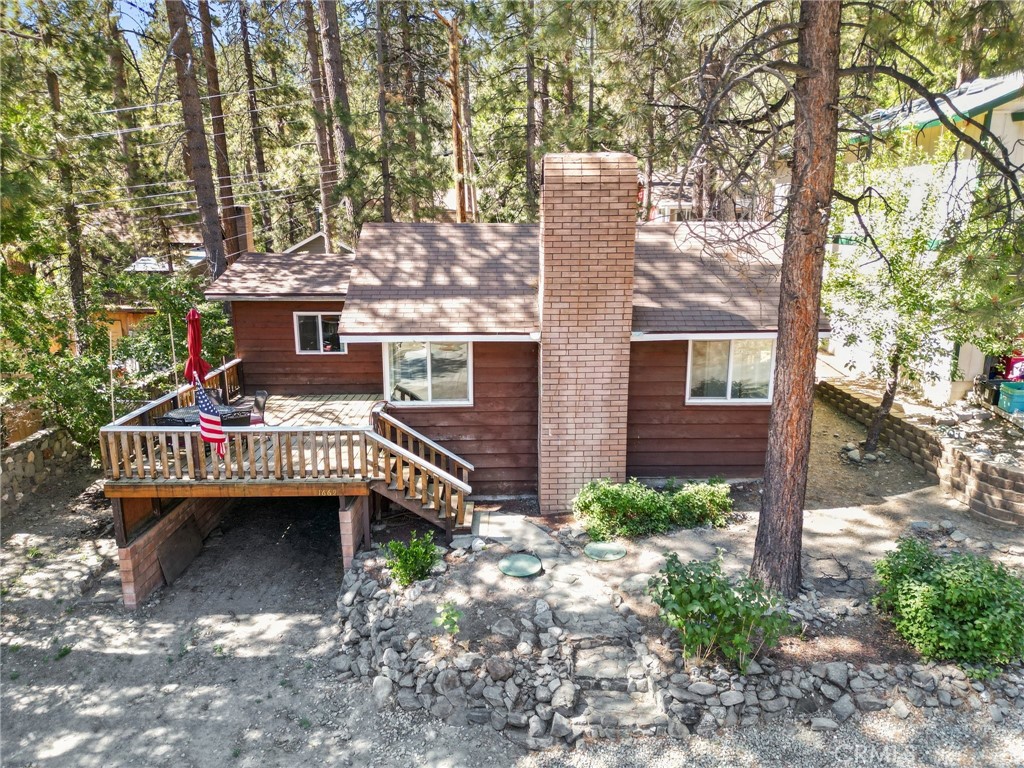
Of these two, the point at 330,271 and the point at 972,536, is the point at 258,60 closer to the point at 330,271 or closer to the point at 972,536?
the point at 330,271

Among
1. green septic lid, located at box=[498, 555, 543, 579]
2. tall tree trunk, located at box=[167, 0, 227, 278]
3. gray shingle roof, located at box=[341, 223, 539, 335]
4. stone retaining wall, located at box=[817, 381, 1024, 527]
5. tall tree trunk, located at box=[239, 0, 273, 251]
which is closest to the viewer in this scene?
green septic lid, located at box=[498, 555, 543, 579]

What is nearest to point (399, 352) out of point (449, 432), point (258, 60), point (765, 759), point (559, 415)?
point (449, 432)

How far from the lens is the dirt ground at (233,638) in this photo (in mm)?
6086

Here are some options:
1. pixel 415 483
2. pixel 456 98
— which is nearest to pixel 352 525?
pixel 415 483

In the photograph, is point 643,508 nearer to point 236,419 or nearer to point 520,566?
point 520,566

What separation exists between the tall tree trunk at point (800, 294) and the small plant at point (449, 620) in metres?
3.28

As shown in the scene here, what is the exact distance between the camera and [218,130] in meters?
18.3

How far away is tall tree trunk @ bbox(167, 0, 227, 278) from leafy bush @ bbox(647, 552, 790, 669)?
12273 millimetres

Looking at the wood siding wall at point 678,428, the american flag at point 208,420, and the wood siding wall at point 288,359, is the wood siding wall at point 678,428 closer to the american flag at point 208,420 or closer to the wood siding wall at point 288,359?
the wood siding wall at point 288,359

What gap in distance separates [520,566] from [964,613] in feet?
14.7

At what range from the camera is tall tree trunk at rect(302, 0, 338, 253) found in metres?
18.0

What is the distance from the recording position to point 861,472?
10.7 metres

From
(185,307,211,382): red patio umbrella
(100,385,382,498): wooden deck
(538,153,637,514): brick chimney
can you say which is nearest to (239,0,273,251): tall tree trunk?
(185,307,211,382): red patio umbrella

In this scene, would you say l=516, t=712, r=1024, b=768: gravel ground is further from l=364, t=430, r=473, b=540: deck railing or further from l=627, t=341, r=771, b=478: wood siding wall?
l=627, t=341, r=771, b=478: wood siding wall
